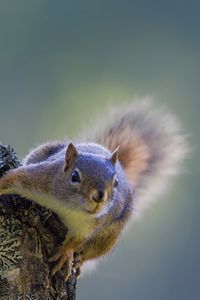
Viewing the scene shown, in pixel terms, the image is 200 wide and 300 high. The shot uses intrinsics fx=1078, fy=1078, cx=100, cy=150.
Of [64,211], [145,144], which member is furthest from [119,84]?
[64,211]

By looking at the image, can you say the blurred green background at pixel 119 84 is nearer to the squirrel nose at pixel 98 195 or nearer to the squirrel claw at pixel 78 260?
the squirrel claw at pixel 78 260

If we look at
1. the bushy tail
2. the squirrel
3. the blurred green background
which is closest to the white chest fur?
the squirrel

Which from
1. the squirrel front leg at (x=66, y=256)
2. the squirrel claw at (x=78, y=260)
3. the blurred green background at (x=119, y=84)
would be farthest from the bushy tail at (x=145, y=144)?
the blurred green background at (x=119, y=84)

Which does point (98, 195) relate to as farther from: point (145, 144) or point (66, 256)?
point (145, 144)

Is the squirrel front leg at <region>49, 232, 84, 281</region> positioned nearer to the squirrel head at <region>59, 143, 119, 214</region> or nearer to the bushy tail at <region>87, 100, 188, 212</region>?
the squirrel head at <region>59, 143, 119, 214</region>

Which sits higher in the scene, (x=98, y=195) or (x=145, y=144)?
(x=145, y=144)
